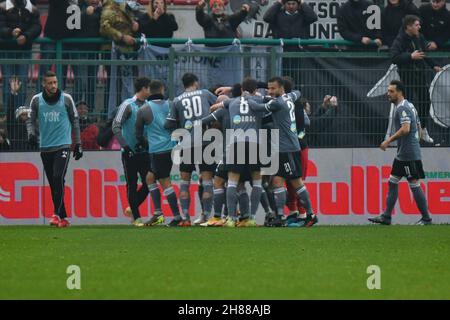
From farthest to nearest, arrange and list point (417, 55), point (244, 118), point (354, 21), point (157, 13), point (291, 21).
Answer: point (291, 21) → point (354, 21) → point (157, 13) → point (417, 55) → point (244, 118)

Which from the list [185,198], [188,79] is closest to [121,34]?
[188,79]

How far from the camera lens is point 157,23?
2383 cm

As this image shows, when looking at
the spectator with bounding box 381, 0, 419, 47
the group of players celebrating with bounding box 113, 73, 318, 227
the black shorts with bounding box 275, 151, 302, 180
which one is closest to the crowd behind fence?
the spectator with bounding box 381, 0, 419, 47

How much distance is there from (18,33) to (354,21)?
5918mm

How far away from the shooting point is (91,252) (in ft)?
50.7

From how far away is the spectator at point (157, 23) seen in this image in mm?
23688

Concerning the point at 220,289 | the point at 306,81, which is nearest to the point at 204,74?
the point at 306,81

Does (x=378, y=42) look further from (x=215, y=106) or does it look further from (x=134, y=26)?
(x=134, y=26)

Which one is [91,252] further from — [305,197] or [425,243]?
[305,197]

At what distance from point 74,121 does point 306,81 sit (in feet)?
14.9

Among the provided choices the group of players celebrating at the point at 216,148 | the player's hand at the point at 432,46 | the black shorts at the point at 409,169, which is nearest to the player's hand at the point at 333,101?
the group of players celebrating at the point at 216,148

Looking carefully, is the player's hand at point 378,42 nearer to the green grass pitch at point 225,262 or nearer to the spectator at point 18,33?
the green grass pitch at point 225,262

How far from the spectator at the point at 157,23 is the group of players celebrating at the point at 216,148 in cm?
195

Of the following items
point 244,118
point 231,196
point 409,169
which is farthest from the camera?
point 409,169
